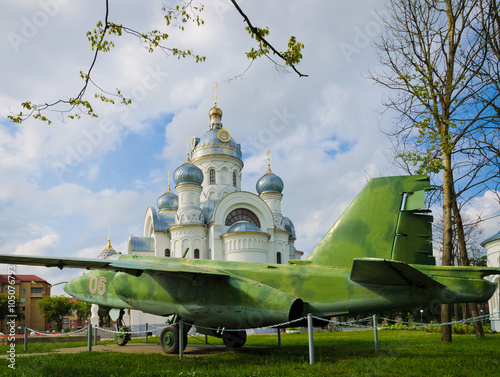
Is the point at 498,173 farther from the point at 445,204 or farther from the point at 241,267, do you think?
the point at 241,267

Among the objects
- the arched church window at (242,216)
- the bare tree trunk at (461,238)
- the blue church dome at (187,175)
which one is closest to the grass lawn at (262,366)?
the bare tree trunk at (461,238)

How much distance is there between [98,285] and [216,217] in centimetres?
2839

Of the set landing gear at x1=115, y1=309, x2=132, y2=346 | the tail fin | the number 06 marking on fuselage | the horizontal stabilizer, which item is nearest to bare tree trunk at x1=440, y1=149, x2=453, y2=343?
the tail fin

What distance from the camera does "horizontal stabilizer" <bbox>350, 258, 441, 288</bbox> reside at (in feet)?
Result: 28.2

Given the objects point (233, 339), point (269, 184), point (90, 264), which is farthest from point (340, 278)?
point (269, 184)

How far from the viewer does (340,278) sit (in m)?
10.2

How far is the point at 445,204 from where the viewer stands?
1499 centimetres

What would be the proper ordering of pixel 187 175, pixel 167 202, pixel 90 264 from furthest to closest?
pixel 167 202 → pixel 187 175 → pixel 90 264

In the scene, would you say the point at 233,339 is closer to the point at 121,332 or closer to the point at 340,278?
the point at 121,332

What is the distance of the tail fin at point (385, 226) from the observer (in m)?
10.3

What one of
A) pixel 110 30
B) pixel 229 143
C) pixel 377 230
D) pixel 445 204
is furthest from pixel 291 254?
pixel 110 30

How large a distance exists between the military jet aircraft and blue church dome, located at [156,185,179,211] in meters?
38.4

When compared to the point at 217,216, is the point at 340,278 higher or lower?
lower

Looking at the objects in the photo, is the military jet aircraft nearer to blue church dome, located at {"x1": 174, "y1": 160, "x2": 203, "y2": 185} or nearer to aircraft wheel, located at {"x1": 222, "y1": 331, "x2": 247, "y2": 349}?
aircraft wheel, located at {"x1": 222, "y1": 331, "x2": 247, "y2": 349}
